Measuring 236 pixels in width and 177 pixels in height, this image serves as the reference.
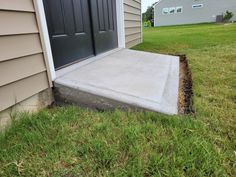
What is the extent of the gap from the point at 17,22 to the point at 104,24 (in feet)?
6.57

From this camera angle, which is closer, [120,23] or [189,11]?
[120,23]

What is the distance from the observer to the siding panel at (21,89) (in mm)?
1292

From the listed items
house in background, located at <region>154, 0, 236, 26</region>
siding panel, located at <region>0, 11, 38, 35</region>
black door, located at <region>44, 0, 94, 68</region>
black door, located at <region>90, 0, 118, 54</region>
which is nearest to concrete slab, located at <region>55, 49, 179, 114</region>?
black door, located at <region>44, 0, 94, 68</region>

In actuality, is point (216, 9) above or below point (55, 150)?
above

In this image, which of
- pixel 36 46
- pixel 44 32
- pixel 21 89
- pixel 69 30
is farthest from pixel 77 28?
pixel 21 89

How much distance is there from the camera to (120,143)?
1.12m

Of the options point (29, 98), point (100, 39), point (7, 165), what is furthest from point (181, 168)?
point (100, 39)

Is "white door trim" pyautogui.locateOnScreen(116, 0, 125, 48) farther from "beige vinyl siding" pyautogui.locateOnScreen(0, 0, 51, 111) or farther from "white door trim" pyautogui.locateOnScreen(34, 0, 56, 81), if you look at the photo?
"beige vinyl siding" pyautogui.locateOnScreen(0, 0, 51, 111)

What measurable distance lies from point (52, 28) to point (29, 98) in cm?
84

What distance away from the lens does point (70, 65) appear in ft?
7.30

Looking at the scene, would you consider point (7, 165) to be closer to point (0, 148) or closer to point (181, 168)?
point (0, 148)

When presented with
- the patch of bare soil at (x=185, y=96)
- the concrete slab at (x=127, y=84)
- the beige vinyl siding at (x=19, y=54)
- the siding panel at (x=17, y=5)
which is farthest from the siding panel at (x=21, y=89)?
the patch of bare soil at (x=185, y=96)

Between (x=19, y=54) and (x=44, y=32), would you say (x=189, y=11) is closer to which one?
(x=44, y=32)

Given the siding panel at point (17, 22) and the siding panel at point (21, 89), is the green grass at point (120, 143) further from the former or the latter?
the siding panel at point (17, 22)
